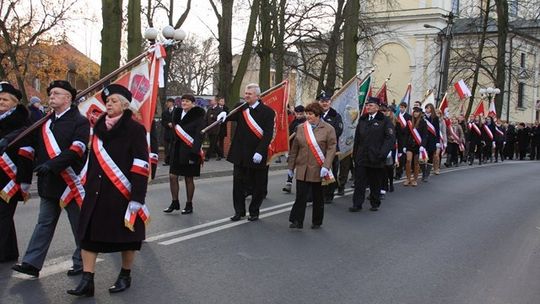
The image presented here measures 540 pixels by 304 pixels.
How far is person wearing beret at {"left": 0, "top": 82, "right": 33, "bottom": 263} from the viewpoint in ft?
20.4

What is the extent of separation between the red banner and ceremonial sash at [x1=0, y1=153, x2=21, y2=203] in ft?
18.4

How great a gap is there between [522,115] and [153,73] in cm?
5892

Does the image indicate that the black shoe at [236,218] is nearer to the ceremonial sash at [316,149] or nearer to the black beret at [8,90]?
the ceremonial sash at [316,149]

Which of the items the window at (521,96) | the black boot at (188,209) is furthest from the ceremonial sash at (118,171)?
the window at (521,96)

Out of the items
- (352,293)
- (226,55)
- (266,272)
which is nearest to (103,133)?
(266,272)

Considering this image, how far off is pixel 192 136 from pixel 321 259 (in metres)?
3.23

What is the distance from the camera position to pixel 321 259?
723cm

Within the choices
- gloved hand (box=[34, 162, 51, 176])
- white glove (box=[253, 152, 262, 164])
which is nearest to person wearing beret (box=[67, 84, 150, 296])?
gloved hand (box=[34, 162, 51, 176])

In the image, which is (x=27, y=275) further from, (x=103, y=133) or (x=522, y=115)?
(x=522, y=115)

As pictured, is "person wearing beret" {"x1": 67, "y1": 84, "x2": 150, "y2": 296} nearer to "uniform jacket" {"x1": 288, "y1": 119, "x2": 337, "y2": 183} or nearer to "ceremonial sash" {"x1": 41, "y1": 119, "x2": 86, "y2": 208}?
"ceremonial sash" {"x1": 41, "y1": 119, "x2": 86, "y2": 208}

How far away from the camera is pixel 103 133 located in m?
5.38

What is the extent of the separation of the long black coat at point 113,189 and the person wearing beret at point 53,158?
0.55 meters

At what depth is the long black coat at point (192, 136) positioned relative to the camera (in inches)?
371

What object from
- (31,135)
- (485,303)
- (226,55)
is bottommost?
(485,303)
